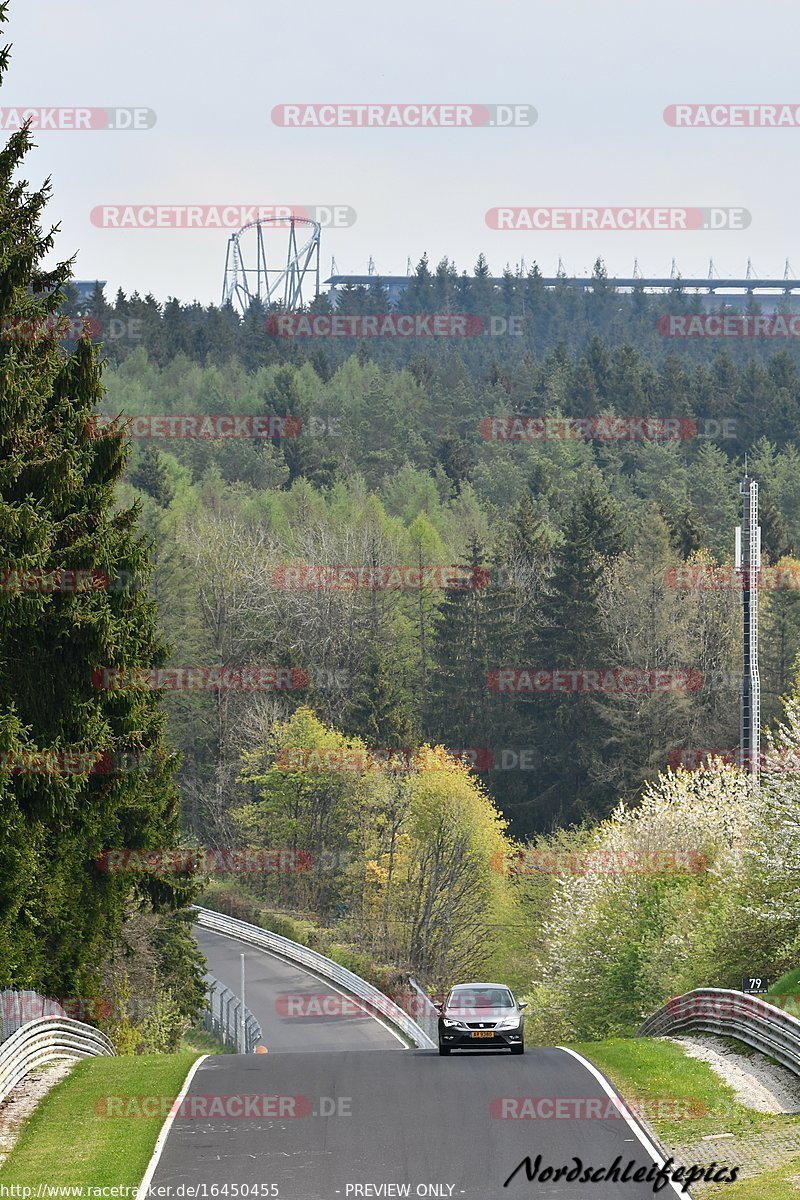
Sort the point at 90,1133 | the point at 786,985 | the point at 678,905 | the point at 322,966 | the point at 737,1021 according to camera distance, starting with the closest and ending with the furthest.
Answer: the point at 90,1133
the point at 737,1021
the point at 786,985
the point at 678,905
the point at 322,966

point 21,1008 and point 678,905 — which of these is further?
point 678,905

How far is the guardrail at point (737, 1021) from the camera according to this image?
24469 millimetres

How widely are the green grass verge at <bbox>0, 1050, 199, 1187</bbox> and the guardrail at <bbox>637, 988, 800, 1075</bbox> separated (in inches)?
348

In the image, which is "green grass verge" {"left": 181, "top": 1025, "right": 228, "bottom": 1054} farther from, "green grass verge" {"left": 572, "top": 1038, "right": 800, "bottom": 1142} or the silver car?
"green grass verge" {"left": 572, "top": 1038, "right": 800, "bottom": 1142}

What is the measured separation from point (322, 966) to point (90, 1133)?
4984 cm

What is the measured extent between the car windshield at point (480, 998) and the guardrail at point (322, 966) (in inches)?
924

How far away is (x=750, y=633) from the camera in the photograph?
52375mm

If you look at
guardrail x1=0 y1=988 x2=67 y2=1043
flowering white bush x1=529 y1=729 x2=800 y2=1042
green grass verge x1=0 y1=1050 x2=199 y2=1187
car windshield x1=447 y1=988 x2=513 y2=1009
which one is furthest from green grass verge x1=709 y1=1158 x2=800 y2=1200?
flowering white bush x1=529 y1=729 x2=800 y2=1042

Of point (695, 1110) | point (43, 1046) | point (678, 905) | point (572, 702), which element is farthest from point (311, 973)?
point (695, 1110)

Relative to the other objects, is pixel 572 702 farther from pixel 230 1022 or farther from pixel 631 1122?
pixel 631 1122

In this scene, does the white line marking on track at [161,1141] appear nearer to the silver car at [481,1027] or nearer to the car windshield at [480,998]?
the silver car at [481,1027]

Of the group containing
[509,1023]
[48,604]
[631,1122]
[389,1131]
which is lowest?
[509,1023]

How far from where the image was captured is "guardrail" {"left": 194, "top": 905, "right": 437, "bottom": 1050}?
59250 millimetres

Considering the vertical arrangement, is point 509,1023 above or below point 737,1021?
below
